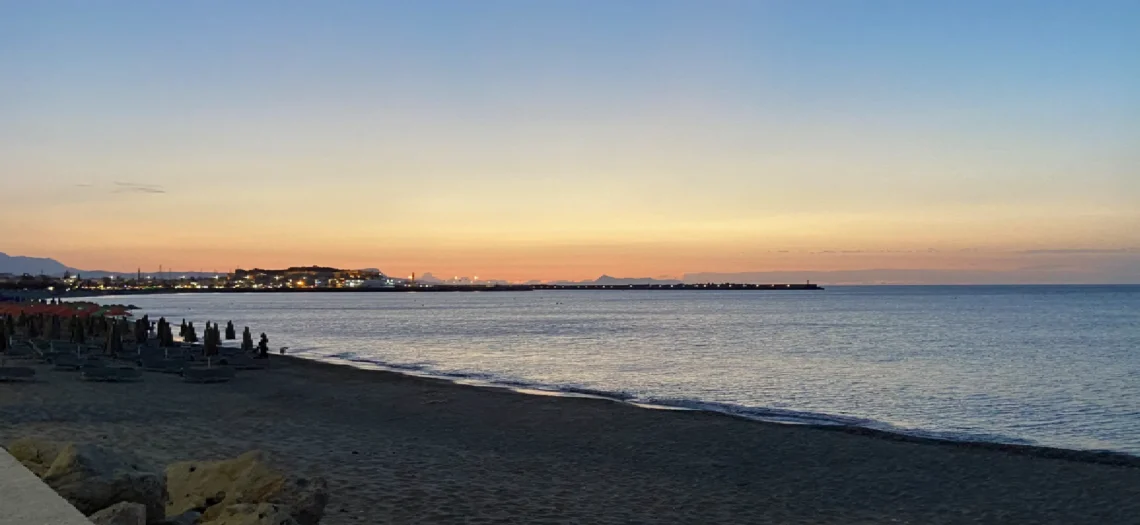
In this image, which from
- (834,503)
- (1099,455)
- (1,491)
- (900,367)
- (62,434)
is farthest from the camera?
(900,367)

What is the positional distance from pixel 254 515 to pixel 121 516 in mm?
987

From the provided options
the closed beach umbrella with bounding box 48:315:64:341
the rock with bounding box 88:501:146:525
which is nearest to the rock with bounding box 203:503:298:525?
the rock with bounding box 88:501:146:525

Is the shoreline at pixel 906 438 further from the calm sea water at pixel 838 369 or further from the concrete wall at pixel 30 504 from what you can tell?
the concrete wall at pixel 30 504

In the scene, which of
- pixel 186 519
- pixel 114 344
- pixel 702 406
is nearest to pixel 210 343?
pixel 114 344

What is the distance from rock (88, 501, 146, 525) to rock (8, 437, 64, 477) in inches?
A: 80.0

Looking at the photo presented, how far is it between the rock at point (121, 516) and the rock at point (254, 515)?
80cm

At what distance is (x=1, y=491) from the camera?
4.73 m

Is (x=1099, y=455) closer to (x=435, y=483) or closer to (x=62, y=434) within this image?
(x=435, y=483)

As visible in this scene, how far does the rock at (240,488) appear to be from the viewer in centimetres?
722

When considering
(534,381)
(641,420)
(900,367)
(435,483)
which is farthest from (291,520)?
(900,367)

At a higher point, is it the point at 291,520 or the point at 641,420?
the point at 291,520

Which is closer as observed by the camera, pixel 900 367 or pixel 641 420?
pixel 641 420

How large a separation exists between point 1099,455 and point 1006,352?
31.5 m

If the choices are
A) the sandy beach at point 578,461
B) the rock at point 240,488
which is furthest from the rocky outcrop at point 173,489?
the sandy beach at point 578,461
